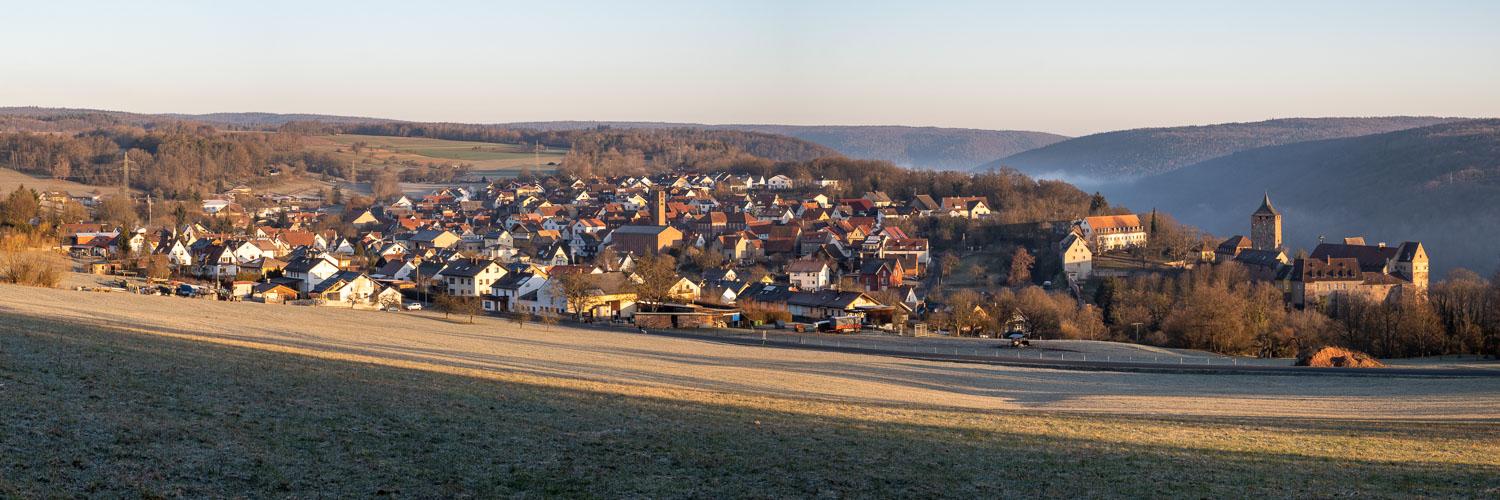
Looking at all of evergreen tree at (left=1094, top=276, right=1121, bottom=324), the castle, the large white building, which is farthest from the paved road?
the large white building

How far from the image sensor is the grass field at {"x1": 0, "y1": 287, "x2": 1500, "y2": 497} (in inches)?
386

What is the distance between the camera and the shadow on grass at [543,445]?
31.7ft

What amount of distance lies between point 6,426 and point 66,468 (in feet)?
5.53

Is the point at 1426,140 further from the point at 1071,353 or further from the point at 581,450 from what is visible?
the point at 581,450

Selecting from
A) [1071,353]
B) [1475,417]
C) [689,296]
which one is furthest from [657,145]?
[1475,417]

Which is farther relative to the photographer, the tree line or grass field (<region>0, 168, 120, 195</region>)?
grass field (<region>0, 168, 120, 195</region>)

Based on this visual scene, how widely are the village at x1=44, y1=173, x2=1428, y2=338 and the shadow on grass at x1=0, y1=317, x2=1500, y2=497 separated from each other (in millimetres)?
26257

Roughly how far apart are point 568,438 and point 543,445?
0.60 m

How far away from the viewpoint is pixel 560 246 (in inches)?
2906

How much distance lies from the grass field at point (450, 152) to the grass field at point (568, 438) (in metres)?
131

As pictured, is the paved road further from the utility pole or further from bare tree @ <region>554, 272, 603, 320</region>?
the utility pole

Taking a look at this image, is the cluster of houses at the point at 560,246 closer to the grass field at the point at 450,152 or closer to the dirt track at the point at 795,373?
the dirt track at the point at 795,373

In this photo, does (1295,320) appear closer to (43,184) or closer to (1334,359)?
(1334,359)

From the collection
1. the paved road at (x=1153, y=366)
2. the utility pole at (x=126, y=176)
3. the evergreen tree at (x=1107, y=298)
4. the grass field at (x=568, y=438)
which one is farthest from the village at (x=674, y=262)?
the grass field at (x=568, y=438)
